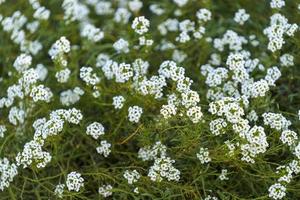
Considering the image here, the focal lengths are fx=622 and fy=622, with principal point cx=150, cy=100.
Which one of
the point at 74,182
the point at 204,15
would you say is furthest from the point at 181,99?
the point at 204,15

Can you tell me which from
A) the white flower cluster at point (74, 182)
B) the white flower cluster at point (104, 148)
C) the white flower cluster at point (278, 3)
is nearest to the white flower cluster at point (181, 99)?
the white flower cluster at point (104, 148)

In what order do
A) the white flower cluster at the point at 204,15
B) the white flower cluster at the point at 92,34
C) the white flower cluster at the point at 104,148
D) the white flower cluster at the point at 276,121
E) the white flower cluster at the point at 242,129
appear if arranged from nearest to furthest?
the white flower cluster at the point at 242,129
the white flower cluster at the point at 276,121
the white flower cluster at the point at 104,148
the white flower cluster at the point at 204,15
the white flower cluster at the point at 92,34

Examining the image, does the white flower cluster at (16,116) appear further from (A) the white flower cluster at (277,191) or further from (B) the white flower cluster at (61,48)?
(A) the white flower cluster at (277,191)

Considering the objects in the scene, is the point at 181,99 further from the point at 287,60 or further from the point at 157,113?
the point at 287,60

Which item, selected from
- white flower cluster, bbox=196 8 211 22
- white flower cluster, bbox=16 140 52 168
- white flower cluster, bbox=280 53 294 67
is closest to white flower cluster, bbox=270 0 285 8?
white flower cluster, bbox=280 53 294 67

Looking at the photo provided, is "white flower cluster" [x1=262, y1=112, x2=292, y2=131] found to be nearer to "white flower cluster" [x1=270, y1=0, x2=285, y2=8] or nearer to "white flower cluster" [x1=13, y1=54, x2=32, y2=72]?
"white flower cluster" [x1=270, y1=0, x2=285, y2=8]

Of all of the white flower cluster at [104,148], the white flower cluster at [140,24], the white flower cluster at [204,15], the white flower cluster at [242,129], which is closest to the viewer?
the white flower cluster at [242,129]
